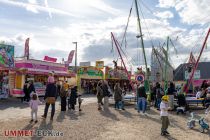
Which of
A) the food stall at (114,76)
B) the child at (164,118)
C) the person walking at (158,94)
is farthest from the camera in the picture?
the food stall at (114,76)

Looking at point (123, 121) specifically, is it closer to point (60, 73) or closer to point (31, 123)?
point (31, 123)

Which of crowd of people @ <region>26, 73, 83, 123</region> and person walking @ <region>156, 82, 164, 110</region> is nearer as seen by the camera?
crowd of people @ <region>26, 73, 83, 123</region>

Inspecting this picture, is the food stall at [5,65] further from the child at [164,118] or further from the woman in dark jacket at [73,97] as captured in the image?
the child at [164,118]

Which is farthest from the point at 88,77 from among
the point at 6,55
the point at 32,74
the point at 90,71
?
the point at 6,55

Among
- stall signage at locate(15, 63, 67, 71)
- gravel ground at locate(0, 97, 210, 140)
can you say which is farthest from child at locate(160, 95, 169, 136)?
stall signage at locate(15, 63, 67, 71)

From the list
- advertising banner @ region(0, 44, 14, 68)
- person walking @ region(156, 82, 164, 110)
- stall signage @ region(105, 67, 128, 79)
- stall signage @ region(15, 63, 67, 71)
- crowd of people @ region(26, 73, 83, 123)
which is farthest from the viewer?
stall signage @ region(105, 67, 128, 79)

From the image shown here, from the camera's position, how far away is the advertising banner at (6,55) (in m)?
23.2

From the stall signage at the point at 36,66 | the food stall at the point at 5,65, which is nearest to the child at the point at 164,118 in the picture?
the food stall at the point at 5,65

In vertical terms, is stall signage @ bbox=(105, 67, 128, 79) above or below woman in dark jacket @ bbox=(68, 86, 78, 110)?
above

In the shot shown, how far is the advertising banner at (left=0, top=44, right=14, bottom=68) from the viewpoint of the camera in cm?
2323

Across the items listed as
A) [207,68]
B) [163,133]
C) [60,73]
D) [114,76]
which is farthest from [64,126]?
[114,76]

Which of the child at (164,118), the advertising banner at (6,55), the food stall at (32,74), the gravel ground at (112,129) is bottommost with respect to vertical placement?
the gravel ground at (112,129)

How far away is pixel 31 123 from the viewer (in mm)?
11148

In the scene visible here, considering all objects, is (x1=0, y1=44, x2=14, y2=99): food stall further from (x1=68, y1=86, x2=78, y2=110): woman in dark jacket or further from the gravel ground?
the gravel ground
